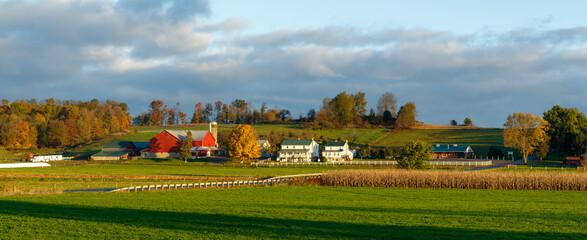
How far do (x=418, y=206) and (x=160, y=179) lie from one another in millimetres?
35046

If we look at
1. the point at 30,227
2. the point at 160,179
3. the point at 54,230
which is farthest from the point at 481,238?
the point at 160,179

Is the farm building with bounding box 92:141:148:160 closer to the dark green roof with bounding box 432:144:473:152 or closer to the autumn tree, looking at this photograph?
the autumn tree

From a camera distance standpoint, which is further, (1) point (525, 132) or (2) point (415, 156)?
(1) point (525, 132)

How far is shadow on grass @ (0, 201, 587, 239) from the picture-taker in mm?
20969

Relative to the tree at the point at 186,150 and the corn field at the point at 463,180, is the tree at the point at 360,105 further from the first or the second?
the corn field at the point at 463,180

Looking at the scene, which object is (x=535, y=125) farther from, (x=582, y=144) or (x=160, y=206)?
(x=160, y=206)

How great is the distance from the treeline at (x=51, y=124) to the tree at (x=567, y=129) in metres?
117

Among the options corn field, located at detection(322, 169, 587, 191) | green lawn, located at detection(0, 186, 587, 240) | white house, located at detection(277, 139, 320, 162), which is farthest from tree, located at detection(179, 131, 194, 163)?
green lawn, located at detection(0, 186, 587, 240)

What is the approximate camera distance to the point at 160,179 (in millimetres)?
57969

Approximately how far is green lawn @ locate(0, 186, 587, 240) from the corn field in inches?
306

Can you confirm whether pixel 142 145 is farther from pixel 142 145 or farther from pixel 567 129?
pixel 567 129

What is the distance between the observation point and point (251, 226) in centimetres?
2330

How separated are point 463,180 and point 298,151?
5594 centimetres

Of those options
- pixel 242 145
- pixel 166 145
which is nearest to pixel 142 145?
pixel 166 145
